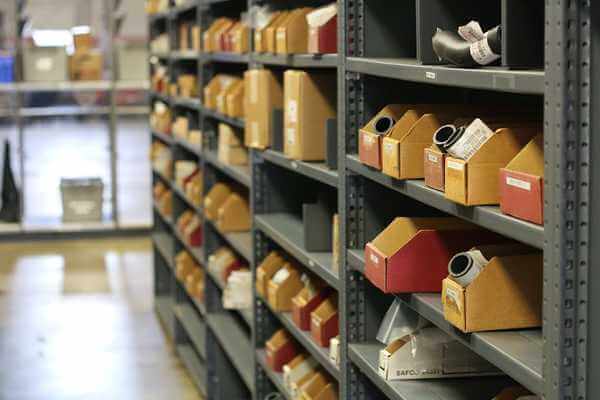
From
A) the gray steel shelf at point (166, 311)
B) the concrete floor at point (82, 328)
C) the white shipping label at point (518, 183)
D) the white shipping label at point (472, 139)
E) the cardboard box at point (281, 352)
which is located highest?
the white shipping label at point (472, 139)

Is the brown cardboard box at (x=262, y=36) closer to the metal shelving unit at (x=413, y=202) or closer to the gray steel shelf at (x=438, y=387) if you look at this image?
the metal shelving unit at (x=413, y=202)

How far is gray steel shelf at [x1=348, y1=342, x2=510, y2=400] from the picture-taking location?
9.67 ft

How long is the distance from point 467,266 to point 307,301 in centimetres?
162

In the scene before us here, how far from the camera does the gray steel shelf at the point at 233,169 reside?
503 cm

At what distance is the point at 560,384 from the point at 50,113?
34.0ft

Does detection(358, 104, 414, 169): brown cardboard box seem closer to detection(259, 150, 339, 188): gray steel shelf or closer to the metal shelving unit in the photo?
the metal shelving unit

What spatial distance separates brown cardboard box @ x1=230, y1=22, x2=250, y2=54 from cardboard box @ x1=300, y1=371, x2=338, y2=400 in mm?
1615

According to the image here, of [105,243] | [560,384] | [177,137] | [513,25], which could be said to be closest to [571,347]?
[560,384]

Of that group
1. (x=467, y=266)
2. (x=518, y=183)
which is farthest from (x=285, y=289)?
(x=518, y=183)

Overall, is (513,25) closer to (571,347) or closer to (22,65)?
(571,347)

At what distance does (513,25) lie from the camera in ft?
7.43

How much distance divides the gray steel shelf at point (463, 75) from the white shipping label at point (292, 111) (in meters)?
0.80

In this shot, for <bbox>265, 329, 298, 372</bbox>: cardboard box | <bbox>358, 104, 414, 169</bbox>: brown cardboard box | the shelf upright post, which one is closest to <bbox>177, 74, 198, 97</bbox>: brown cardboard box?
<bbox>265, 329, 298, 372</bbox>: cardboard box

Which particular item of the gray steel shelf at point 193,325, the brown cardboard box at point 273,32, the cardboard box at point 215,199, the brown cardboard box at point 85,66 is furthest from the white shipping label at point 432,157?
the brown cardboard box at point 85,66
